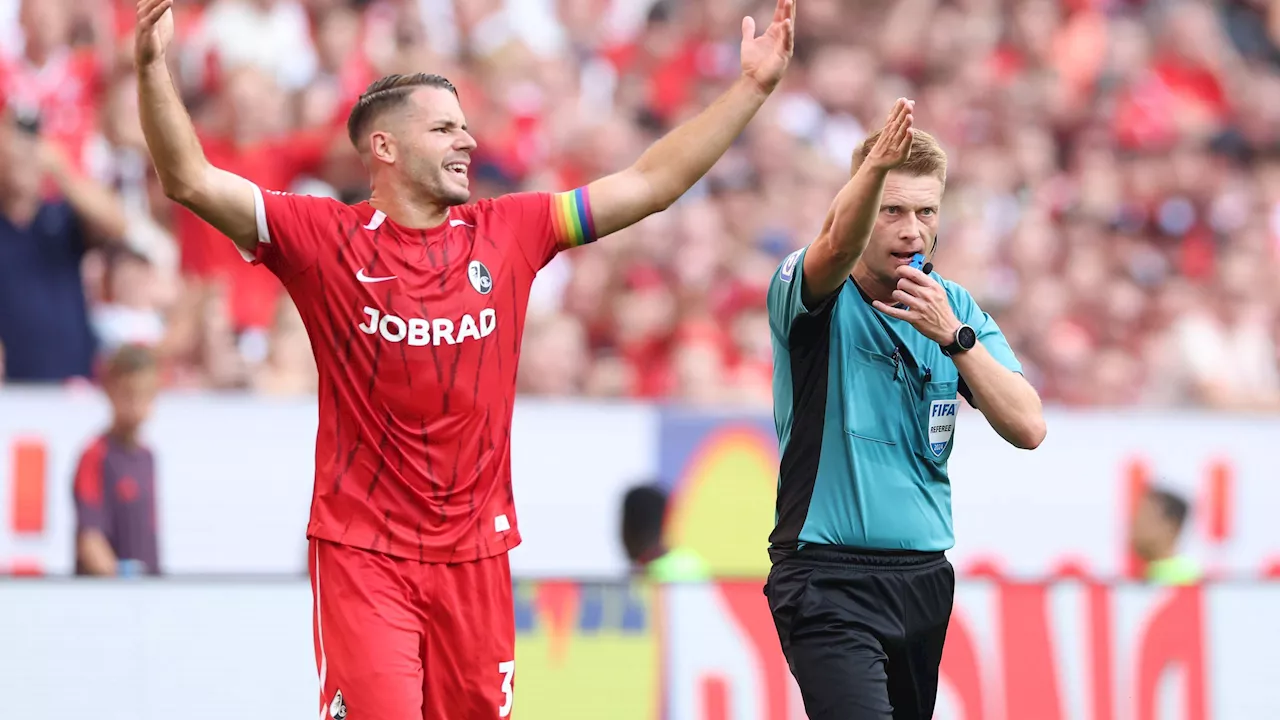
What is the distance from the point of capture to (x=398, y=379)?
5055mm

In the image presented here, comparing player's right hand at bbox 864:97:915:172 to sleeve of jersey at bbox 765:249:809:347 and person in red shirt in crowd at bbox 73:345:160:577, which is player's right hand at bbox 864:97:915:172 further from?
person in red shirt in crowd at bbox 73:345:160:577

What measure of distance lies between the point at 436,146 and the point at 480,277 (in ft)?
1.46

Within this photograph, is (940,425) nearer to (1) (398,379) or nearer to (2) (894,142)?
(2) (894,142)

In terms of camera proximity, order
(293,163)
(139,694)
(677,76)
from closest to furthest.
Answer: (139,694) < (293,163) < (677,76)

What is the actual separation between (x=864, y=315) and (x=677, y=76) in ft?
27.6

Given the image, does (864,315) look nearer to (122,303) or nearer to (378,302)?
(378,302)

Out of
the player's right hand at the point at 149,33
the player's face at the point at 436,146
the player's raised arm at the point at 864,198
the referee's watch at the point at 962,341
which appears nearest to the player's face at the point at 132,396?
the player's face at the point at 436,146

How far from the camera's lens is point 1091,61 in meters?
15.5

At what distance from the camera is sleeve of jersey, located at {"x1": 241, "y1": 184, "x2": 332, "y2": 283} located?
508 centimetres

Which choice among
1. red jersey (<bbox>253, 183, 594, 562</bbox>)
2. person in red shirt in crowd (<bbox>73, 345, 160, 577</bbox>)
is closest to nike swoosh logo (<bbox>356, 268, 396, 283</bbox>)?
red jersey (<bbox>253, 183, 594, 562</bbox>)

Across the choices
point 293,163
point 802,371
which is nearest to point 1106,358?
point 293,163

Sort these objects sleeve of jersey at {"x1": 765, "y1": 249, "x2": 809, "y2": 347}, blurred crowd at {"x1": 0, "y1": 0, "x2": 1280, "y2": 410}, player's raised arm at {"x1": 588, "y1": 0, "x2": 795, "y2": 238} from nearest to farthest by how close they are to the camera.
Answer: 1. sleeve of jersey at {"x1": 765, "y1": 249, "x2": 809, "y2": 347}
2. player's raised arm at {"x1": 588, "y1": 0, "x2": 795, "y2": 238}
3. blurred crowd at {"x1": 0, "y1": 0, "x2": 1280, "y2": 410}

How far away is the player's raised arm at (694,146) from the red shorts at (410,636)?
47.8 inches

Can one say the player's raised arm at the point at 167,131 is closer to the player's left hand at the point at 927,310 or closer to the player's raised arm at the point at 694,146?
the player's raised arm at the point at 694,146
